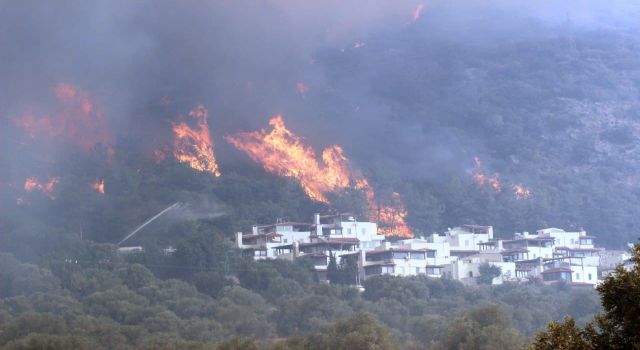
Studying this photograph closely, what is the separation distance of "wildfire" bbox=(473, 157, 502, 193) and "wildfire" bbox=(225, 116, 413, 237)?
13.0 meters

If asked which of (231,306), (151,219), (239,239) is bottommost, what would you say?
(231,306)

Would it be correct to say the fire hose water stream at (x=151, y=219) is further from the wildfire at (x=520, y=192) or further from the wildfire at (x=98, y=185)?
the wildfire at (x=520, y=192)

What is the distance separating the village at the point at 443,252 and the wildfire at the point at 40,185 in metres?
28.4

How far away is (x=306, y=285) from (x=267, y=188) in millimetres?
36286

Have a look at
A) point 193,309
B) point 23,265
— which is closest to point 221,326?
point 193,309

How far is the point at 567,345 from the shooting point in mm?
26281

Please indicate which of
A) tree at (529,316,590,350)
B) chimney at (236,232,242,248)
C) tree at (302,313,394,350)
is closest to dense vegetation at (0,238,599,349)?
tree at (302,313,394,350)

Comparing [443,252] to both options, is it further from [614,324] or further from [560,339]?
[560,339]

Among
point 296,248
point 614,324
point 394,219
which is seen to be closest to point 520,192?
point 394,219

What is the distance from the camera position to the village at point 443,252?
123m

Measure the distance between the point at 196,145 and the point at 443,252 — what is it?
4388 centimetres

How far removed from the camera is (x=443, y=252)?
129000 mm

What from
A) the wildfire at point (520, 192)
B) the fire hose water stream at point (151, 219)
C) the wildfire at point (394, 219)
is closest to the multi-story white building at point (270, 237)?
the fire hose water stream at point (151, 219)

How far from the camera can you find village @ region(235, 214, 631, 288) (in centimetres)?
12338
